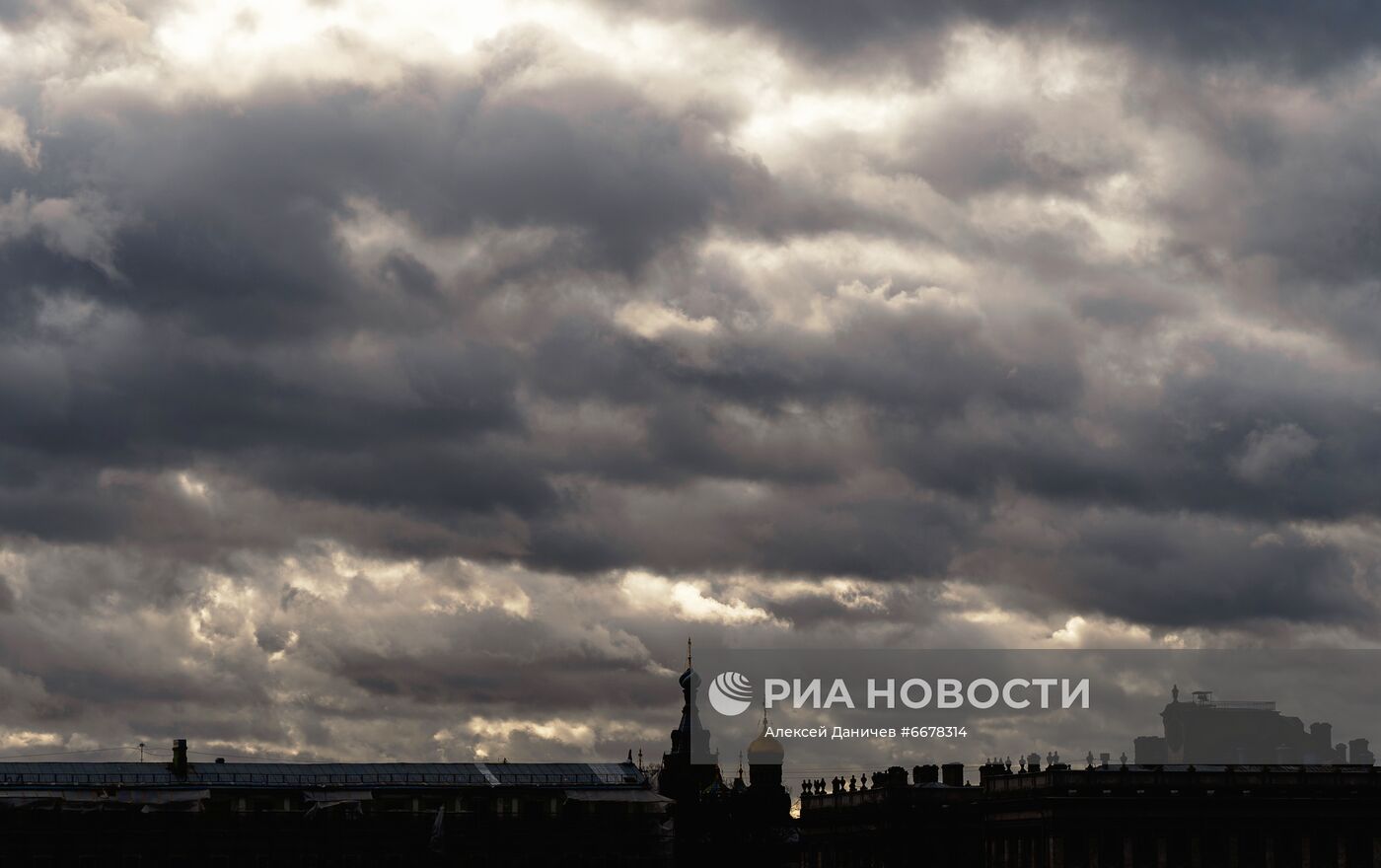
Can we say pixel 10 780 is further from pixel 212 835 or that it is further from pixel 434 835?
pixel 434 835

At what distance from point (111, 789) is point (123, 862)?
26.2 feet

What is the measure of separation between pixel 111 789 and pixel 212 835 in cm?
998

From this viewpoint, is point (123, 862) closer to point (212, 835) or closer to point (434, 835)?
point (212, 835)

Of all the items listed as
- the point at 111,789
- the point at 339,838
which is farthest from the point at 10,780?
the point at 339,838

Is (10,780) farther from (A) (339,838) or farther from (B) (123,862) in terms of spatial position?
(A) (339,838)

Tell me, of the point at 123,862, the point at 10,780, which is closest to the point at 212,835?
the point at 123,862

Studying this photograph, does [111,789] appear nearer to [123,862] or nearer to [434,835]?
[123,862]

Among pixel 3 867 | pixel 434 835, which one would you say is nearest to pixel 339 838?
pixel 434 835

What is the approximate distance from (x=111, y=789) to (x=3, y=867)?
12.8 meters

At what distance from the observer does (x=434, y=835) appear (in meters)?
195

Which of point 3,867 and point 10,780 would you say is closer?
point 3,867

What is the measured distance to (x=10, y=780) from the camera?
199 meters

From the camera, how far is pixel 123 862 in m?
190

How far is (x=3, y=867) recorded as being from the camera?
7279 inches
